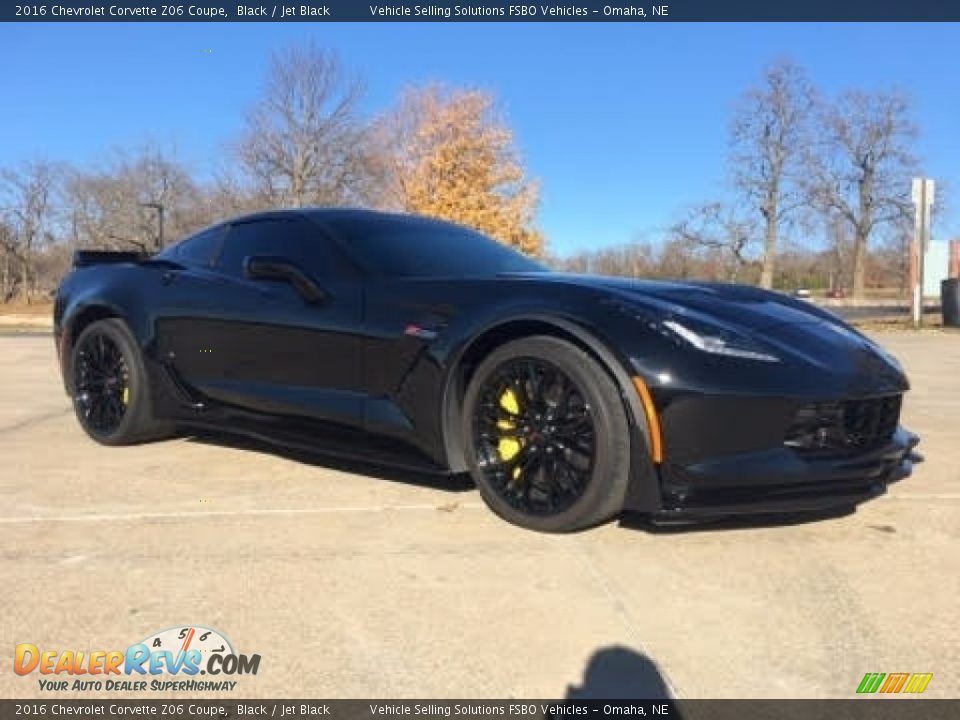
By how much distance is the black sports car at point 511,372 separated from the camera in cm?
269

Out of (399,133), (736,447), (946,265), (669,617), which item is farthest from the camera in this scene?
(399,133)

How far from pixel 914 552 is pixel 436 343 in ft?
5.97

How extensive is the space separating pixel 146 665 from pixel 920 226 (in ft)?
59.1

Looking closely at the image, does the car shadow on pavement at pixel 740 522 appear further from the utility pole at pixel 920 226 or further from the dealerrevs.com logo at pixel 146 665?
the utility pole at pixel 920 226

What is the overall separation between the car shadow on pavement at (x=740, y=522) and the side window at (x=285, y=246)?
5.27ft

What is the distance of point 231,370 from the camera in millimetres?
3896

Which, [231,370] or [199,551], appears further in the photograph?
[231,370]

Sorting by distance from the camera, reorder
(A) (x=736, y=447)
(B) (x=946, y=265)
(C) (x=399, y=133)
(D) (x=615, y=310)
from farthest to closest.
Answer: (C) (x=399, y=133) → (B) (x=946, y=265) → (D) (x=615, y=310) → (A) (x=736, y=447)

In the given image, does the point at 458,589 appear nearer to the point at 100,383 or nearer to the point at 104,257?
the point at 100,383

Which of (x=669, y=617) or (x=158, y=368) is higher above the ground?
(x=158, y=368)

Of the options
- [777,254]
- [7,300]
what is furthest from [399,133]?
[7,300]

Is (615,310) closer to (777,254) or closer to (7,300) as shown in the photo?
(777,254)

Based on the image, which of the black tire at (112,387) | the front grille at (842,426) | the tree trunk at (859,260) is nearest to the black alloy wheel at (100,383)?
the black tire at (112,387)

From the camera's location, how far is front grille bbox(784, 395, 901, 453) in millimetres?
2732
